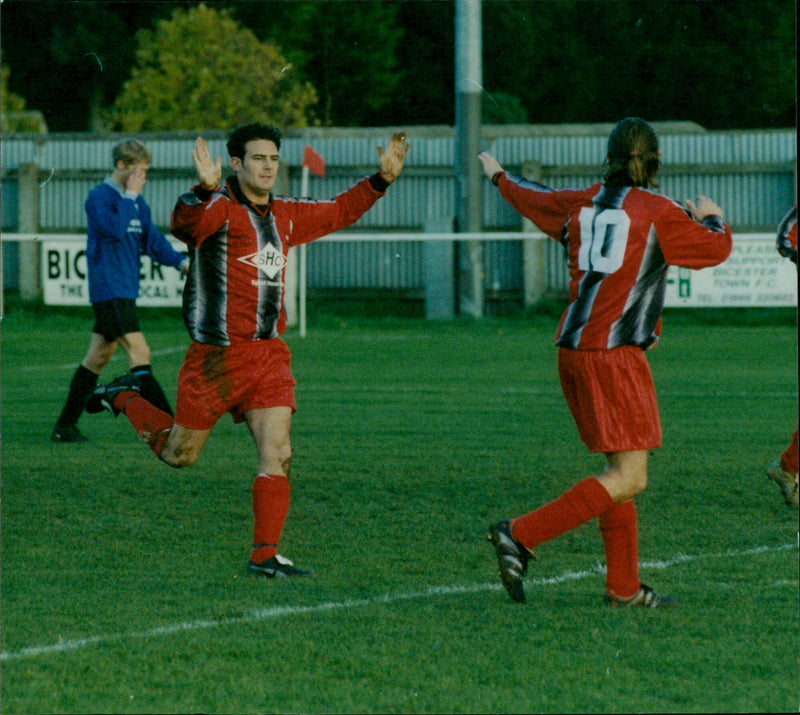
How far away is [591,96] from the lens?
4644 cm

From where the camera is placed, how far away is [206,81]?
3312 cm

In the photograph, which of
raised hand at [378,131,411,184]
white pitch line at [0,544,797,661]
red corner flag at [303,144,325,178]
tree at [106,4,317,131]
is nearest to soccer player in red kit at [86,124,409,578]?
raised hand at [378,131,411,184]

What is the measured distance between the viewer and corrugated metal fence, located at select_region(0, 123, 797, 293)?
24.0 m

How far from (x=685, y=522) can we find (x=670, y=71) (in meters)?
38.9

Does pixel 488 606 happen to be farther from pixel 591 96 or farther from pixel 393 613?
pixel 591 96

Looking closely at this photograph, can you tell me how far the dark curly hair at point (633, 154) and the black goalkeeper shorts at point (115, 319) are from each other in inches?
195

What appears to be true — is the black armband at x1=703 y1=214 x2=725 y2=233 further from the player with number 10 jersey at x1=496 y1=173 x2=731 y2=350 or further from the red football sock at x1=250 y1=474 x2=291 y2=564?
the red football sock at x1=250 y1=474 x2=291 y2=564

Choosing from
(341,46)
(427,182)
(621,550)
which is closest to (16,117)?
(341,46)

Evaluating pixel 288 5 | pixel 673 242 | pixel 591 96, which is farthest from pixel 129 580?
pixel 591 96

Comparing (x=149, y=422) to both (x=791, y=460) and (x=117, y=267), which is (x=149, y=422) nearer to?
(x=791, y=460)

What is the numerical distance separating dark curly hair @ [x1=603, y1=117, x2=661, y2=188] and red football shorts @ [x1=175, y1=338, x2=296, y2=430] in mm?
1671

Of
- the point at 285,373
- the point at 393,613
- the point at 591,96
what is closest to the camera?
the point at 393,613

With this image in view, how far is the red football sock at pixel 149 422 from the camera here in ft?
21.3

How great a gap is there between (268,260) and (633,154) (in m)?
1.69
